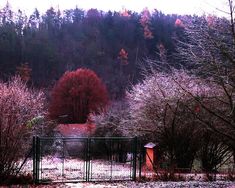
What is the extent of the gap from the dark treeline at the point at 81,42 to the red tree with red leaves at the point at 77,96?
242 inches

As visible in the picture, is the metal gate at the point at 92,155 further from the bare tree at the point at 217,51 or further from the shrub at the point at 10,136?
the bare tree at the point at 217,51

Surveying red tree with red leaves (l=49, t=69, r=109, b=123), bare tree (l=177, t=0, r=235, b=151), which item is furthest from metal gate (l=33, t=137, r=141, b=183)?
red tree with red leaves (l=49, t=69, r=109, b=123)

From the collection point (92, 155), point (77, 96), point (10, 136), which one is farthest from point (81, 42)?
point (10, 136)

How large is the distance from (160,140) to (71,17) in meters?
57.6

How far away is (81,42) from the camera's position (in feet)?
224

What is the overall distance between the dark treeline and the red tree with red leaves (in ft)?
20.1

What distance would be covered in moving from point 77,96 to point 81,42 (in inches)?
944

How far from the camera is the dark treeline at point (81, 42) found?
5659cm

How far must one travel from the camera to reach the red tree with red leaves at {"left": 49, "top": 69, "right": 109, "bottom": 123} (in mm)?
44781

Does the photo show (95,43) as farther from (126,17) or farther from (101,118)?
(101,118)

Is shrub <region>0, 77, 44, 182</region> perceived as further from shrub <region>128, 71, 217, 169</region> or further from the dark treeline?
the dark treeline

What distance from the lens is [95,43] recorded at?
220ft

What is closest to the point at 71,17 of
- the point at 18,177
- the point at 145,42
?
the point at 145,42

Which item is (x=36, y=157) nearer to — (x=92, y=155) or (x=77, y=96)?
(x=92, y=155)
